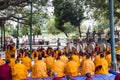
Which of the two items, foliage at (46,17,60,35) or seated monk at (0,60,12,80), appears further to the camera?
foliage at (46,17,60,35)

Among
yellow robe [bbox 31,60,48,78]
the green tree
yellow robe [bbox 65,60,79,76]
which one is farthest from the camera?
the green tree

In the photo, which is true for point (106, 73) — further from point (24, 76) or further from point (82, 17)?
point (82, 17)

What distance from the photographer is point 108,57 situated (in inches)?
759

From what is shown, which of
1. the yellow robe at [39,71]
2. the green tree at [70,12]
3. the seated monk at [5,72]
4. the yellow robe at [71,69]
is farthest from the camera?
the green tree at [70,12]

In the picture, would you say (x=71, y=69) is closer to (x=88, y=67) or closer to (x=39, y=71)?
(x=88, y=67)

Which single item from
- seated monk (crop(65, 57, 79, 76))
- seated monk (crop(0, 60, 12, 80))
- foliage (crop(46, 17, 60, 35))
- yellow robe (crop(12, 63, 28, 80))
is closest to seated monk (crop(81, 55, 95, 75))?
seated monk (crop(65, 57, 79, 76))

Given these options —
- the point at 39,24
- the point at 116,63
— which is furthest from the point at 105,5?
the point at 116,63

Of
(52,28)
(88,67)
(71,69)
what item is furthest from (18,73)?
(52,28)

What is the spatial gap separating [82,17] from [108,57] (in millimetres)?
28737

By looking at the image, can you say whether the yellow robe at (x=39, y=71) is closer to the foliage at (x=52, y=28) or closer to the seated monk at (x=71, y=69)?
the seated monk at (x=71, y=69)

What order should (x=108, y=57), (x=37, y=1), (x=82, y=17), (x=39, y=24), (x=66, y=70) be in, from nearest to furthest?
(x=66, y=70), (x=108, y=57), (x=37, y=1), (x=39, y=24), (x=82, y=17)

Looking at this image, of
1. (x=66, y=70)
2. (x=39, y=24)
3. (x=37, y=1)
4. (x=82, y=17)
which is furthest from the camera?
(x=82, y=17)

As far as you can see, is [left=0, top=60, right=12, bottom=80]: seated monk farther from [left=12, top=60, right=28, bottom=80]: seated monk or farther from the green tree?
the green tree

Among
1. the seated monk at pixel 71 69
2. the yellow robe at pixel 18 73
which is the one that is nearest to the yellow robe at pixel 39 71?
the yellow robe at pixel 18 73
